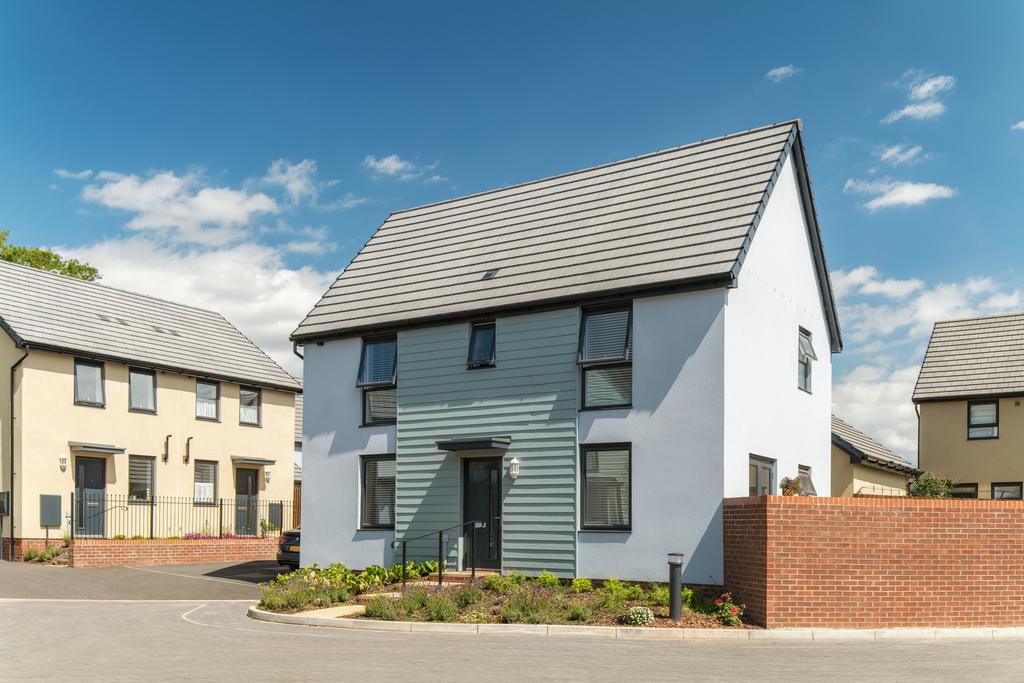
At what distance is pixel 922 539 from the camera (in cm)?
1573

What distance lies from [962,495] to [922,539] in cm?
1903

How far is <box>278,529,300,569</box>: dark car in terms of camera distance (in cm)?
2588

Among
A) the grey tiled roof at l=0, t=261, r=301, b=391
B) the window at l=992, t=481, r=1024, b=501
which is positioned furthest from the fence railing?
the window at l=992, t=481, r=1024, b=501

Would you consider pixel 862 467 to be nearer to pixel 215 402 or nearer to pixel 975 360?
pixel 975 360

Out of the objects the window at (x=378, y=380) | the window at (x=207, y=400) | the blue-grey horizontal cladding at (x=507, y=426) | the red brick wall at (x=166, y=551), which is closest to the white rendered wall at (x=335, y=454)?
the window at (x=378, y=380)

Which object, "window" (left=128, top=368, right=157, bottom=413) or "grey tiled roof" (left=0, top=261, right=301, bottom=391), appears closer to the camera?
"grey tiled roof" (left=0, top=261, right=301, bottom=391)

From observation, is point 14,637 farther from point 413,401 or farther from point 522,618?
point 413,401

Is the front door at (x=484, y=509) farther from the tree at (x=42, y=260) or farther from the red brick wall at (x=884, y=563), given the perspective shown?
the tree at (x=42, y=260)

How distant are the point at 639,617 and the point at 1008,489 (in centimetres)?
2165

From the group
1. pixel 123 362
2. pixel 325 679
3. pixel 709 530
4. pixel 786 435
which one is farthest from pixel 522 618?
pixel 123 362

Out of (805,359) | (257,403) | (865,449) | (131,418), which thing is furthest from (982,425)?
(131,418)

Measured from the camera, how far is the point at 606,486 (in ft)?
61.8

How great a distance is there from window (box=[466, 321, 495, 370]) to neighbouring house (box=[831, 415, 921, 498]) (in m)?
10.4

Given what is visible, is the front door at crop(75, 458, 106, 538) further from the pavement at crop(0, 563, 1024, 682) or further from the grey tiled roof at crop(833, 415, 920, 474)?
the grey tiled roof at crop(833, 415, 920, 474)
